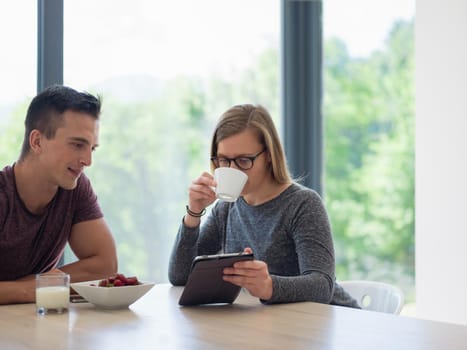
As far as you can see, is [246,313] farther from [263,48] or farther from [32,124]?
[263,48]

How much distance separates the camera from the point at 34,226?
2.42m

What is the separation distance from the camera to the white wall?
3125mm

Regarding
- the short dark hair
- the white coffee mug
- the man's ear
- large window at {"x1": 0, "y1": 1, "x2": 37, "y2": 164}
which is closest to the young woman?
the white coffee mug

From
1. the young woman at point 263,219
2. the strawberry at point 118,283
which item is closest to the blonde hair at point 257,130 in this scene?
the young woman at point 263,219

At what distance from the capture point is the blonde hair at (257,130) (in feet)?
7.59

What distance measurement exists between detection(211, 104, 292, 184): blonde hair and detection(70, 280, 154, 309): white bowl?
1.99ft

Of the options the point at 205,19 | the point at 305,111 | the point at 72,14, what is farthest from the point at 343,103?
the point at 72,14

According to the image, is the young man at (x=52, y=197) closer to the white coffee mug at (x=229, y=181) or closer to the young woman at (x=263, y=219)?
the young woman at (x=263, y=219)

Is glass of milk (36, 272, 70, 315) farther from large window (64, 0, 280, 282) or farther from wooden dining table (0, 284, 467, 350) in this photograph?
large window (64, 0, 280, 282)

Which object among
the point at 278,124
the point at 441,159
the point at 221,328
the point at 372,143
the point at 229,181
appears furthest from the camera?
the point at 372,143

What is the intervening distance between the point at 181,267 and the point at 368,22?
2.57 metres

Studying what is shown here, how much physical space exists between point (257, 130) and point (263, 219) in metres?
0.29

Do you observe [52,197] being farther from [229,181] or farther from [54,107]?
[229,181]

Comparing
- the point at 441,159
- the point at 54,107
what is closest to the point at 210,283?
the point at 54,107
